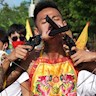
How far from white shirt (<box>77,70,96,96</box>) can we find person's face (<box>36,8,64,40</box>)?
30cm

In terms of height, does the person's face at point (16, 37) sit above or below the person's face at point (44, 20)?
below

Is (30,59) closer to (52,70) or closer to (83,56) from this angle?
(52,70)

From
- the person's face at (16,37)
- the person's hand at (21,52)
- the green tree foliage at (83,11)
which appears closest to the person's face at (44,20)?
the person's hand at (21,52)

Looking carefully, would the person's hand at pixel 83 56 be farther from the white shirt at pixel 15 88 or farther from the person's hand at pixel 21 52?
the white shirt at pixel 15 88

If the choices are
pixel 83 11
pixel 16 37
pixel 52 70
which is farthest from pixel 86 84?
pixel 83 11

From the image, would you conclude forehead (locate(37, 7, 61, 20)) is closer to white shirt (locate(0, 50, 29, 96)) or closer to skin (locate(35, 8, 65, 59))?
skin (locate(35, 8, 65, 59))

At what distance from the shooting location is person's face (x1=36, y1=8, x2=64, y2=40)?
2.49 m

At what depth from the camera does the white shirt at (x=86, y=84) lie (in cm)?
264

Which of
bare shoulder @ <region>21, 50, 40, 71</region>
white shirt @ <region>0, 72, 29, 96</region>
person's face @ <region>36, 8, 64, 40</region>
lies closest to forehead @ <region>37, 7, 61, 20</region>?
person's face @ <region>36, 8, 64, 40</region>

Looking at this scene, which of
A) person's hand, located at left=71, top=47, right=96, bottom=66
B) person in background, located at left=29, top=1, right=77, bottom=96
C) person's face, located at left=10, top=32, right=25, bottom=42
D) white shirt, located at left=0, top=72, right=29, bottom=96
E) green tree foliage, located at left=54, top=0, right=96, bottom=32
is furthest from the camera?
green tree foliage, located at left=54, top=0, right=96, bottom=32

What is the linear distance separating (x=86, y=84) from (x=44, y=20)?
0.64m

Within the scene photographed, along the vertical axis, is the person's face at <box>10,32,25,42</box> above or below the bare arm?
below

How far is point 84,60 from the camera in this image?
245 centimetres

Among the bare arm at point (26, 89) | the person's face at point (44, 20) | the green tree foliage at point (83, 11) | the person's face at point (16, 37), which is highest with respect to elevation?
the person's face at point (44, 20)
